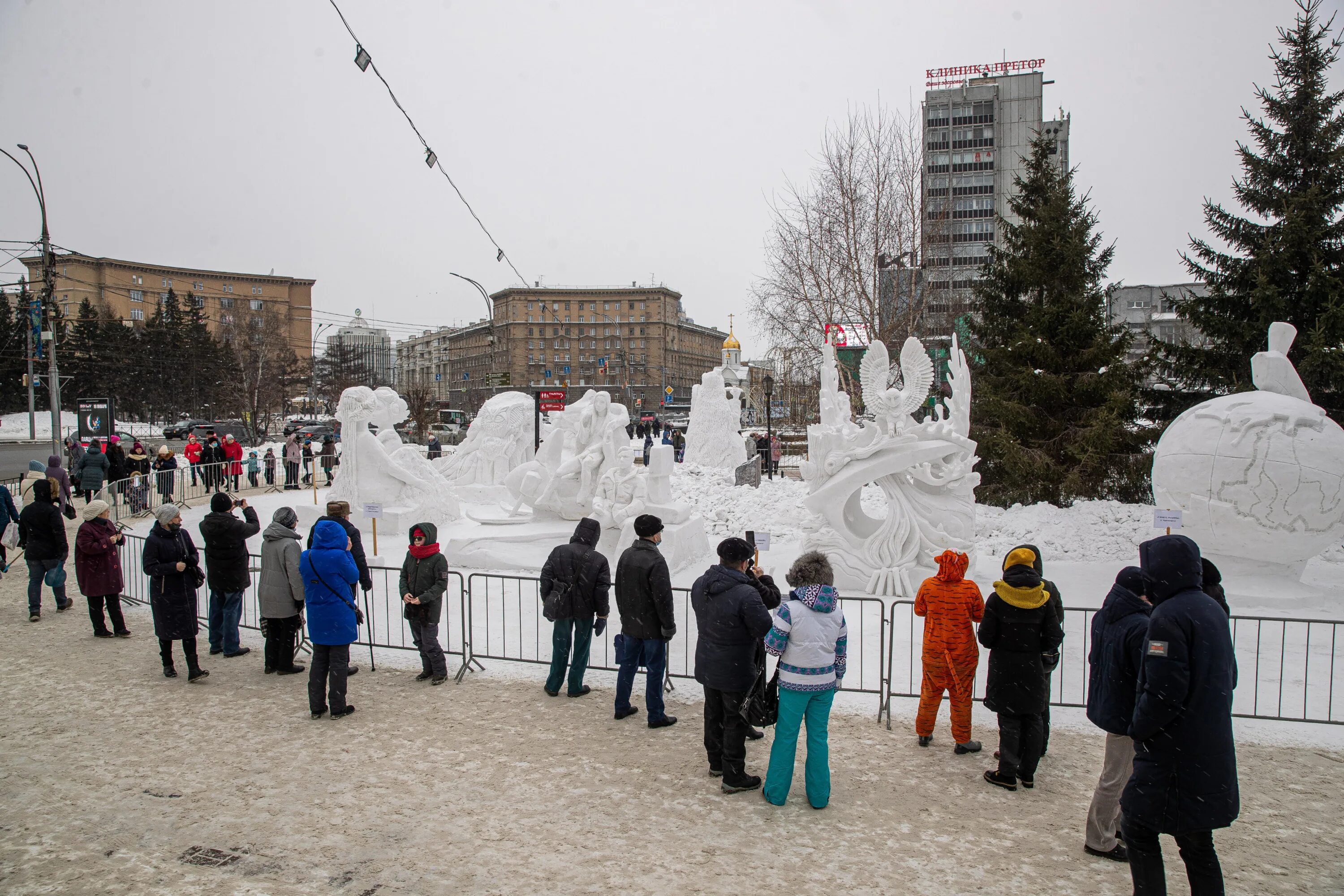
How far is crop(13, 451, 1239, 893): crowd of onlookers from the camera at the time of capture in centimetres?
330

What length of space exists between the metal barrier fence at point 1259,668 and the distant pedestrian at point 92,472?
16.2 m

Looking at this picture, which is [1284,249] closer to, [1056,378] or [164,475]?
[1056,378]

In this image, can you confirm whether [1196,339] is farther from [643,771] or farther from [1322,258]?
[643,771]

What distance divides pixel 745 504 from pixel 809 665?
39.2 feet

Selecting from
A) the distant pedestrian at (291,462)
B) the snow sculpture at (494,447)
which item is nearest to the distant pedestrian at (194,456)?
the distant pedestrian at (291,462)

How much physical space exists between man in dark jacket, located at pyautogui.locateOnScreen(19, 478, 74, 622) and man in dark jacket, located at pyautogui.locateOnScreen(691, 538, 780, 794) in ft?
26.5

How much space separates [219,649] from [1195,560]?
8.19m

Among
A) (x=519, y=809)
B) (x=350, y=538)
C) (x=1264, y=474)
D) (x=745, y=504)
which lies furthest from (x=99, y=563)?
(x=1264, y=474)

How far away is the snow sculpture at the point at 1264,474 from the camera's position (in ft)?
29.4

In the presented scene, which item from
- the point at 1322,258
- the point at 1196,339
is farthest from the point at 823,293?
the point at 1196,339

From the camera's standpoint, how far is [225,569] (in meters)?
7.38

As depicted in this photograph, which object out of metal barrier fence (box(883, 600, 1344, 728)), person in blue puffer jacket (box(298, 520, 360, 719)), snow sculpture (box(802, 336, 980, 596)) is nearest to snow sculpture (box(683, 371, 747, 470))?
snow sculpture (box(802, 336, 980, 596))

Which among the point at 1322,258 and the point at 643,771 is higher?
the point at 1322,258

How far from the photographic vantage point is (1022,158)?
1798 centimetres
